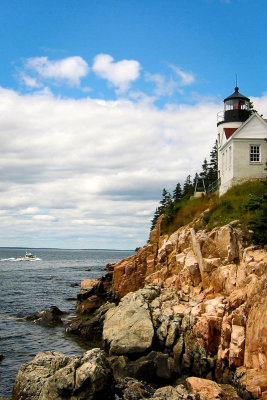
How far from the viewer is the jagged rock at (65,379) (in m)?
13.9

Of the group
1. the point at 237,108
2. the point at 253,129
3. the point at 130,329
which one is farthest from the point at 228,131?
the point at 130,329

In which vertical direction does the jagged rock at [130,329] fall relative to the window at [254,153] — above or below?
below

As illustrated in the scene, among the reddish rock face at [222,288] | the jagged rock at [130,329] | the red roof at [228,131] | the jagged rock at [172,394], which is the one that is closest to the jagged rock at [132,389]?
the jagged rock at [172,394]

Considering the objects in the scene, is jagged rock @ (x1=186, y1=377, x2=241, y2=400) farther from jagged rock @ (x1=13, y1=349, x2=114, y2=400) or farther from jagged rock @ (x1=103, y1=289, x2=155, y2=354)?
jagged rock @ (x1=103, y1=289, x2=155, y2=354)

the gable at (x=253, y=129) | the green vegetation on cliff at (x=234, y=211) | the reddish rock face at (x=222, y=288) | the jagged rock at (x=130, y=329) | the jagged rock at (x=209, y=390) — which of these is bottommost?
the jagged rock at (x=209, y=390)

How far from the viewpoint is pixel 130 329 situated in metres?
19.7

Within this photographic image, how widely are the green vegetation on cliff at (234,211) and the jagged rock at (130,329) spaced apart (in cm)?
743

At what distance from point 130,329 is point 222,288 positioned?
17.5 ft

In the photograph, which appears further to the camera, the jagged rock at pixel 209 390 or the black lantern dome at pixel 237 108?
the black lantern dome at pixel 237 108

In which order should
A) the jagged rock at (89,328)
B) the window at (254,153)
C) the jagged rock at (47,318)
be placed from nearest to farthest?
the jagged rock at (89,328) < the jagged rock at (47,318) < the window at (254,153)

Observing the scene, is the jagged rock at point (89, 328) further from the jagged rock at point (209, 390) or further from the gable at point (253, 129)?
the gable at point (253, 129)

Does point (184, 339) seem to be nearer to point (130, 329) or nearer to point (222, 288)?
point (130, 329)

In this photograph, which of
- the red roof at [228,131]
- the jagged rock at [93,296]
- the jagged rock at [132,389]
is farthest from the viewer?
the red roof at [228,131]

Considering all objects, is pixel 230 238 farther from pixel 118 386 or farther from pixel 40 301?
pixel 40 301
